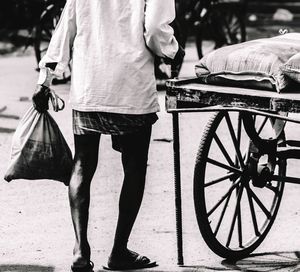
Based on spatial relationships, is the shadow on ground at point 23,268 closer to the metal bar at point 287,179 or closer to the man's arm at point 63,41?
the man's arm at point 63,41

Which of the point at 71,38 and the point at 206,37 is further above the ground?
the point at 71,38

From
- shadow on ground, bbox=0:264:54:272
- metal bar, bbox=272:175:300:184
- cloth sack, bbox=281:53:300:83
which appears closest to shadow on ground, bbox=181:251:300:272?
metal bar, bbox=272:175:300:184

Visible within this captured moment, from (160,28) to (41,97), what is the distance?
0.72 meters

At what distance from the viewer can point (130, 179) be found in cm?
512

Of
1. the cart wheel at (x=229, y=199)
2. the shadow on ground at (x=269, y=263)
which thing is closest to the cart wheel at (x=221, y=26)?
the cart wheel at (x=229, y=199)

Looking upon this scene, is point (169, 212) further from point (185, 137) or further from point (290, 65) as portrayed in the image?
point (185, 137)

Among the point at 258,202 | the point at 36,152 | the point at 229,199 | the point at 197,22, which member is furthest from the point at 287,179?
the point at 197,22

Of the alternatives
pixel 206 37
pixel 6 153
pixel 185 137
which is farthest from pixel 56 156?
pixel 206 37

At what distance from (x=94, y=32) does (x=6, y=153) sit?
364cm

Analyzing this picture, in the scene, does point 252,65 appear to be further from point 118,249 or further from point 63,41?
point 118,249

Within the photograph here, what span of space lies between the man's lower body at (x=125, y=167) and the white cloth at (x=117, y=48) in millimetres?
75

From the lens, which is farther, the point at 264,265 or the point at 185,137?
the point at 185,137

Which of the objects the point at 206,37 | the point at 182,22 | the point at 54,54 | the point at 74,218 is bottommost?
the point at 206,37

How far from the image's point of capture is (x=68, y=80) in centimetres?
1234
